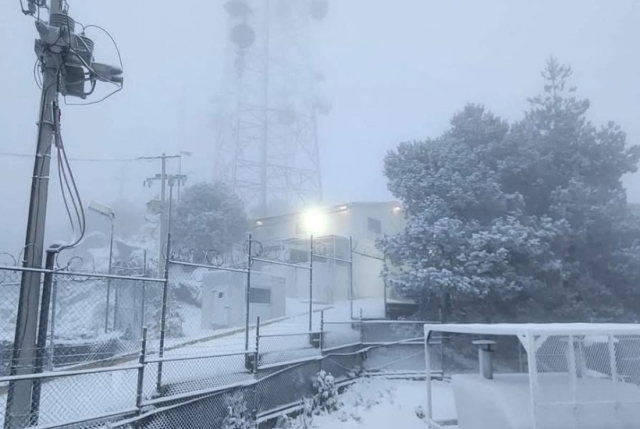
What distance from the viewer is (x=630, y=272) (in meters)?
14.1

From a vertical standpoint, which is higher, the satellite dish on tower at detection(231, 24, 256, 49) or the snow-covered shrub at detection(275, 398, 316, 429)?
the satellite dish on tower at detection(231, 24, 256, 49)

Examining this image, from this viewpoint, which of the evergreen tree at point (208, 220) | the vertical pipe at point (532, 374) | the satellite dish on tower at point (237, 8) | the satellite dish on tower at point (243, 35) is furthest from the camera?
the satellite dish on tower at point (237, 8)

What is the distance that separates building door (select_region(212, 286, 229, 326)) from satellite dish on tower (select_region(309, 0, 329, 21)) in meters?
50.5

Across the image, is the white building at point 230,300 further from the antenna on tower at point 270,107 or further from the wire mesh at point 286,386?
the antenna on tower at point 270,107

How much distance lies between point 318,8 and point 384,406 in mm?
55832

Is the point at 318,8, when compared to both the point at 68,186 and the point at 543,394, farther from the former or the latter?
the point at 543,394

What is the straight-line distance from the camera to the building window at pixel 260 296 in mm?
13820

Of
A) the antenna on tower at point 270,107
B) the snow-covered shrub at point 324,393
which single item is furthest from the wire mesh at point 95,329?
the antenna on tower at point 270,107

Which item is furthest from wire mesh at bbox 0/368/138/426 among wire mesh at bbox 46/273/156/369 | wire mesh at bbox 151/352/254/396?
wire mesh at bbox 151/352/254/396

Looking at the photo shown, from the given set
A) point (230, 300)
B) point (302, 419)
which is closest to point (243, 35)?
point (230, 300)

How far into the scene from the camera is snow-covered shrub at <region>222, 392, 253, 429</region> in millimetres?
6575

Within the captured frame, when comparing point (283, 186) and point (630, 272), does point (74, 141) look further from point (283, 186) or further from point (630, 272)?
point (630, 272)

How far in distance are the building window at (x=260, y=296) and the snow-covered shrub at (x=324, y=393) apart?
4898 mm

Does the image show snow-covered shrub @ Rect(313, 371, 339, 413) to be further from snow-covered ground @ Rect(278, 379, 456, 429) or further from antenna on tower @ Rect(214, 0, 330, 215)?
antenna on tower @ Rect(214, 0, 330, 215)
